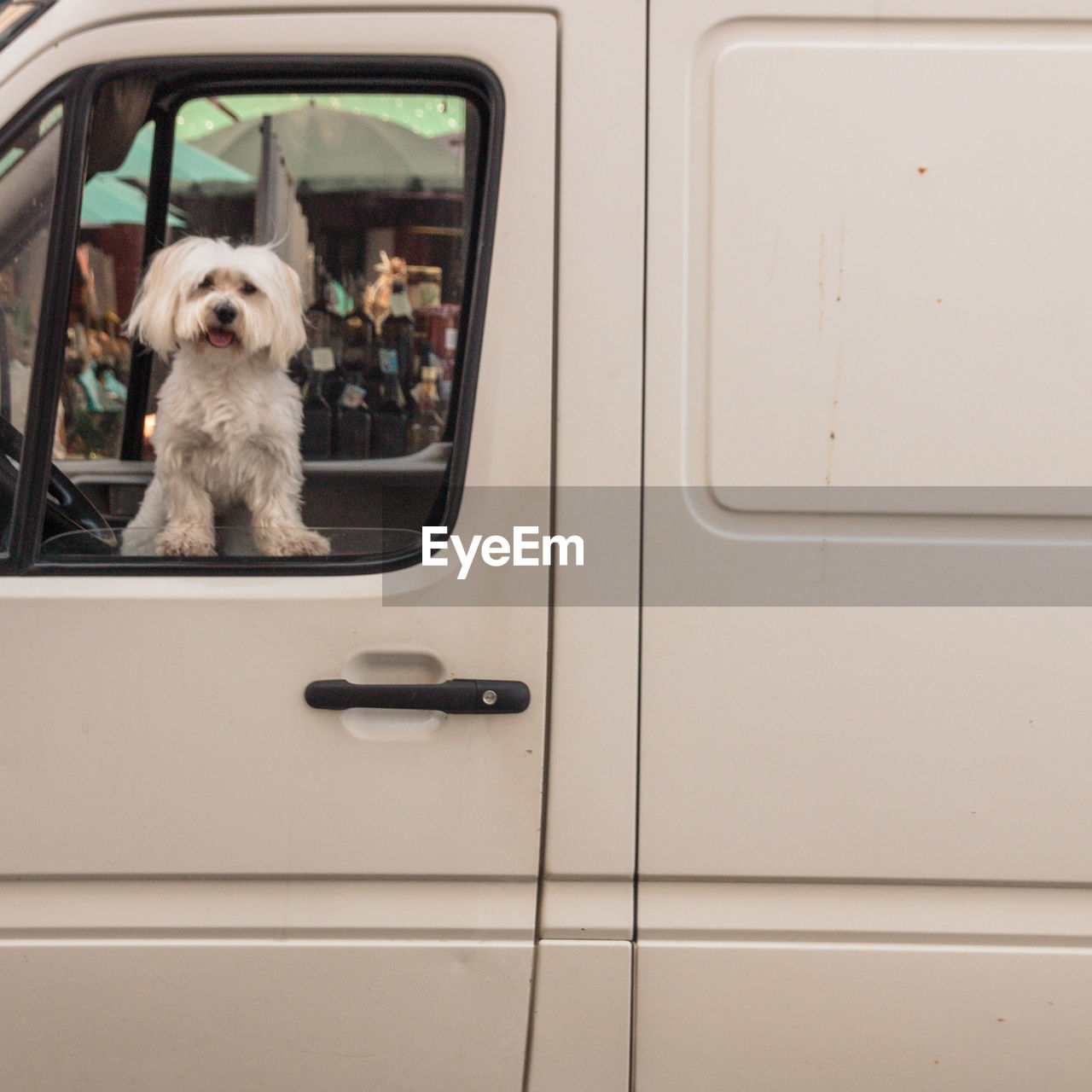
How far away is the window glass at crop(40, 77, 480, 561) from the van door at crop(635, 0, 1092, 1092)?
1.36ft

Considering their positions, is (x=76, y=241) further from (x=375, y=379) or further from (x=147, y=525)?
(x=375, y=379)

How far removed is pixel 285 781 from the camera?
60.6 inches

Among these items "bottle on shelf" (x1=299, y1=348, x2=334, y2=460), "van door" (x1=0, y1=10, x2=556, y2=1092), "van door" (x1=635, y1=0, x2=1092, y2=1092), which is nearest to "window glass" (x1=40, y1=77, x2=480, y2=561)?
"bottle on shelf" (x1=299, y1=348, x2=334, y2=460)

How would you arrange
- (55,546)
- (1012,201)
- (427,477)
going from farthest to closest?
(427,477) → (55,546) → (1012,201)

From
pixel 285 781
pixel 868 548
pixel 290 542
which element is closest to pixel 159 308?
pixel 290 542

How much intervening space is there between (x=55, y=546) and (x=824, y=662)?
1.14m

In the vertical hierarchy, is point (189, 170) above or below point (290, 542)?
above

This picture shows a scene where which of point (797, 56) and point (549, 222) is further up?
point (797, 56)

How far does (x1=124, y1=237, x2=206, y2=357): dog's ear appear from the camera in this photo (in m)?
2.17

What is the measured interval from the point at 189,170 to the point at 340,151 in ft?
1.21

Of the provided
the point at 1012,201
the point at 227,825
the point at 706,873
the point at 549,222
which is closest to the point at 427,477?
the point at 549,222

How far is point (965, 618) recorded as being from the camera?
4.95ft

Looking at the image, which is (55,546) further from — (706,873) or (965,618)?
(965,618)

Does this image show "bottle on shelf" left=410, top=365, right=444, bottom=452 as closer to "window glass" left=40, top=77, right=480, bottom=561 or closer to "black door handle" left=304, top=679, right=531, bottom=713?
"window glass" left=40, top=77, right=480, bottom=561
